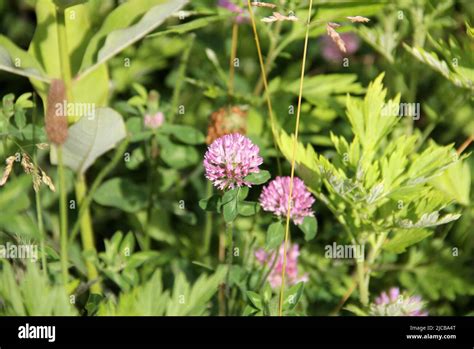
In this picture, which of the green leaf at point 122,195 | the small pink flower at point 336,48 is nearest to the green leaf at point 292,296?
the green leaf at point 122,195

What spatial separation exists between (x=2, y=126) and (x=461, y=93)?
1016mm

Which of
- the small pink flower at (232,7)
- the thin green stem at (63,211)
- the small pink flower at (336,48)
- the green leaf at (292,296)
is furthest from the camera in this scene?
the small pink flower at (336,48)

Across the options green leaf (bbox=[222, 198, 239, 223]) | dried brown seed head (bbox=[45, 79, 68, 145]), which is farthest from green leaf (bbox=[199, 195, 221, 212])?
dried brown seed head (bbox=[45, 79, 68, 145])

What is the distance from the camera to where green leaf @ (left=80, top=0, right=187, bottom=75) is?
4.55 ft

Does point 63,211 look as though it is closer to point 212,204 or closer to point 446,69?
point 212,204

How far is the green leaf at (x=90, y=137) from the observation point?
56.4 inches

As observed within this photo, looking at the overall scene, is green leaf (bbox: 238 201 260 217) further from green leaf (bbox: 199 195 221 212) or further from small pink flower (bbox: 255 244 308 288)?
small pink flower (bbox: 255 244 308 288)

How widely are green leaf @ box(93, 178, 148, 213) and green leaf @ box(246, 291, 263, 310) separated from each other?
45 centimetres

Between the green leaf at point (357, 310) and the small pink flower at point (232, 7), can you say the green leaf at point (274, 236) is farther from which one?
the small pink flower at point (232, 7)

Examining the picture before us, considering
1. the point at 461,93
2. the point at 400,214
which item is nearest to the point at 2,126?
the point at 400,214

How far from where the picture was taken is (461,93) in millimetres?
1720

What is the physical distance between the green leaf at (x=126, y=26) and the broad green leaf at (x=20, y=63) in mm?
85

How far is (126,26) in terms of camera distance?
1470mm
